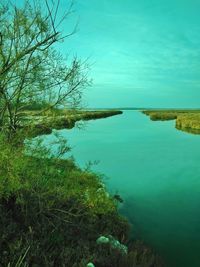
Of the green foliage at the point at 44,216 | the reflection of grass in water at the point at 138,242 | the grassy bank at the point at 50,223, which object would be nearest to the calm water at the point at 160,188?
the reflection of grass in water at the point at 138,242

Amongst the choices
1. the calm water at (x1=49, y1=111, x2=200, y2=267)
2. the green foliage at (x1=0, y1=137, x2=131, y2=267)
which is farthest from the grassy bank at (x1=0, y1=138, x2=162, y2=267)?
the calm water at (x1=49, y1=111, x2=200, y2=267)

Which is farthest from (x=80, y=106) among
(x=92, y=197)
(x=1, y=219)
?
(x=1, y=219)

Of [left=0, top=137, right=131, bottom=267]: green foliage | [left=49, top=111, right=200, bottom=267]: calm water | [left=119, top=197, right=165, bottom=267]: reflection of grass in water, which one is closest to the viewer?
[left=0, top=137, right=131, bottom=267]: green foliage

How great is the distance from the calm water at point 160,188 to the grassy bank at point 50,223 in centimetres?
109

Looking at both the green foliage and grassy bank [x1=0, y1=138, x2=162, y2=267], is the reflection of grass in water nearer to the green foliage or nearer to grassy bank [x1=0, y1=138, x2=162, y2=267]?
grassy bank [x1=0, y1=138, x2=162, y2=267]

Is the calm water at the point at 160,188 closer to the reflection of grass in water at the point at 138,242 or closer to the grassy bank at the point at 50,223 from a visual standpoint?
the reflection of grass in water at the point at 138,242

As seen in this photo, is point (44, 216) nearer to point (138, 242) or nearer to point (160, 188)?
point (138, 242)

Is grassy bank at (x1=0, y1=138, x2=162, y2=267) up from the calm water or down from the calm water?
up

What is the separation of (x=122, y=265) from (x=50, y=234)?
1.74 m

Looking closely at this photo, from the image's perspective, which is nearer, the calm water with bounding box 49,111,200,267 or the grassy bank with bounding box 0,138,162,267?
the grassy bank with bounding box 0,138,162,267

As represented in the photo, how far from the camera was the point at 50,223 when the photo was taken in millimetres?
8805

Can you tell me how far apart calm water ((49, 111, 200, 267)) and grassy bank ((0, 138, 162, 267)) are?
1085mm

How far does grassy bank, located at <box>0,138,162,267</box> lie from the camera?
7.53m

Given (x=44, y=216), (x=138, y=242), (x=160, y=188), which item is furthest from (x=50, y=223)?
(x=160, y=188)
